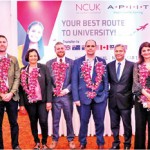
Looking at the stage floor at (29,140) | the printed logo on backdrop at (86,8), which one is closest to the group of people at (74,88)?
the stage floor at (29,140)

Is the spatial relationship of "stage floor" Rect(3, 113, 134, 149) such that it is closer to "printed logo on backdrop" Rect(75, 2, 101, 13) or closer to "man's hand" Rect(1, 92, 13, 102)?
"man's hand" Rect(1, 92, 13, 102)

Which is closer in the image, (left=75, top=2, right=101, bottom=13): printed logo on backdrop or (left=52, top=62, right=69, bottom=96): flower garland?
(left=52, top=62, right=69, bottom=96): flower garland

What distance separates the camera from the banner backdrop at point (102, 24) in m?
5.64

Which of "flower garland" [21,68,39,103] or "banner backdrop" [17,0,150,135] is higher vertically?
"banner backdrop" [17,0,150,135]

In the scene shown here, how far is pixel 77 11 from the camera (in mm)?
5668

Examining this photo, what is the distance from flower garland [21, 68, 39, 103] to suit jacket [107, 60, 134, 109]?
102cm

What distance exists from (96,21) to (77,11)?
359 millimetres

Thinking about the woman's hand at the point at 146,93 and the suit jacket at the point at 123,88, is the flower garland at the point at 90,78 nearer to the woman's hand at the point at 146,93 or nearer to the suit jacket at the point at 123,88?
the suit jacket at the point at 123,88

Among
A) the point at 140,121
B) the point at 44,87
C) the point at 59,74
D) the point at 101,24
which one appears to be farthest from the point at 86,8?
the point at 140,121

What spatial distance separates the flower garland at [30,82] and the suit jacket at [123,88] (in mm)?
1024

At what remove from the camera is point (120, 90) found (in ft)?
14.8

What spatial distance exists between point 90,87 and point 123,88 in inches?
17.4

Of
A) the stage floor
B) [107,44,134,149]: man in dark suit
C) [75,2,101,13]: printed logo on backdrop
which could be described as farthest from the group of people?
[75,2,101,13]: printed logo on backdrop

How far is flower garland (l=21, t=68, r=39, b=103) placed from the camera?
4.44m
